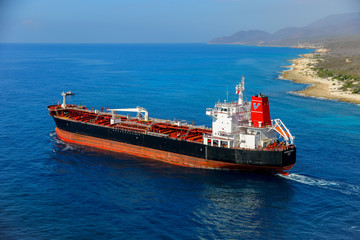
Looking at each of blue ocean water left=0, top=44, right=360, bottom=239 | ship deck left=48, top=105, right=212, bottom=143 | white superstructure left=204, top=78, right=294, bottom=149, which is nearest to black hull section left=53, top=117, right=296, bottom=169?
ship deck left=48, top=105, right=212, bottom=143

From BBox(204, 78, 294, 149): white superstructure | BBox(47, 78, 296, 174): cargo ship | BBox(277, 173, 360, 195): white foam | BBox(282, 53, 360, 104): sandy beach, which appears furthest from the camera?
BBox(282, 53, 360, 104): sandy beach

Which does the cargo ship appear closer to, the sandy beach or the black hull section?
the black hull section

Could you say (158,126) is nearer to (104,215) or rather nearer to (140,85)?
(104,215)

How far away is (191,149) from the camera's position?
42844mm

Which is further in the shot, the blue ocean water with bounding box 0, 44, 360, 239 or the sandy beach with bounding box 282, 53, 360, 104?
the sandy beach with bounding box 282, 53, 360, 104

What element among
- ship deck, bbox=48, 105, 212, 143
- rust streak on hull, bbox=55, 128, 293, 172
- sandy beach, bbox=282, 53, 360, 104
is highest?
sandy beach, bbox=282, 53, 360, 104

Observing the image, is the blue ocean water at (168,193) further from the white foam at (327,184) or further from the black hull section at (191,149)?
the black hull section at (191,149)

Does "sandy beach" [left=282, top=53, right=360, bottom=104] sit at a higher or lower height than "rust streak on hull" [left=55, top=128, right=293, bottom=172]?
higher

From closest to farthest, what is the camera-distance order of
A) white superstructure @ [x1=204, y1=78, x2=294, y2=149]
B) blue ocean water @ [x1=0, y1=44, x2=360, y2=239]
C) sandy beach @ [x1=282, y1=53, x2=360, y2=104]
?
blue ocean water @ [x1=0, y1=44, x2=360, y2=239]
white superstructure @ [x1=204, y1=78, x2=294, y2=149]
sandy beach @ [x1=282, y1=53, x2=360, y2=104]

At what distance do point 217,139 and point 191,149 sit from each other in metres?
3.61

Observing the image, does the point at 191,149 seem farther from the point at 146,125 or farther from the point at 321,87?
the point at 321,87

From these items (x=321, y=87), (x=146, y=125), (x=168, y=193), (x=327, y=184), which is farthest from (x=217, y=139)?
(x=321, y=87)

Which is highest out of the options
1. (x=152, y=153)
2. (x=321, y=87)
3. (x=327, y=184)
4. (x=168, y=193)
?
(x=321, y=87)

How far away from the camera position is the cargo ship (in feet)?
129
